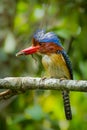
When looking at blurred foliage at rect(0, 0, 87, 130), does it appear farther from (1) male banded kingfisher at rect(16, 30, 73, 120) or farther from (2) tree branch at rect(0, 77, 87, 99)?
(2) tree branch at rect(0, 77, 87, 99)

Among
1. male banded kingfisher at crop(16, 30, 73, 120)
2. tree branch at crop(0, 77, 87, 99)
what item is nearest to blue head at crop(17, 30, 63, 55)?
male banded kingfisher at crop(16, 30, 73, 120)

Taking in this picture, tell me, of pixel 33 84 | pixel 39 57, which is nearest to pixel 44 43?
pixel 33 84

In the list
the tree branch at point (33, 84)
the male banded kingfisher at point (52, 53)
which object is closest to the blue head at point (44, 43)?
the male banded kingfisher at point (52, 53)

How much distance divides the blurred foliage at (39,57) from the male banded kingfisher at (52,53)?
15 cm

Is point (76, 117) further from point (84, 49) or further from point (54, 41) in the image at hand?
point (54, 41)

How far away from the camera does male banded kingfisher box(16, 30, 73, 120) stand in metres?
3.55

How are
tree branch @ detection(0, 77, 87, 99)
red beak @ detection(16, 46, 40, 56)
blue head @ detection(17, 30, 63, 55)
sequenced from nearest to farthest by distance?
tree branch @ detection(0, 77, 87, 99)
red beak @ detection(16, 46, 40, 56)
blue head @ detection(17, 30, 63, 55)

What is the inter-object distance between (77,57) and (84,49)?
211 millimetres

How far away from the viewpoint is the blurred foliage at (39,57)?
15.1 feet

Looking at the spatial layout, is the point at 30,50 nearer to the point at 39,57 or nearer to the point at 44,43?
the point at 44,43

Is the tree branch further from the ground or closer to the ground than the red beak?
closer to the ground

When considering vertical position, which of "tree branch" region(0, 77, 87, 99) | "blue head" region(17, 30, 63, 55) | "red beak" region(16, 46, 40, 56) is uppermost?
"blue head" region(17, 30, 63, 55)

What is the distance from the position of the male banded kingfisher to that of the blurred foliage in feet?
0.49

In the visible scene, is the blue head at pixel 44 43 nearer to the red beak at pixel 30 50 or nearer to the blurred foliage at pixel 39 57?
the red beak at pixel 30 50
